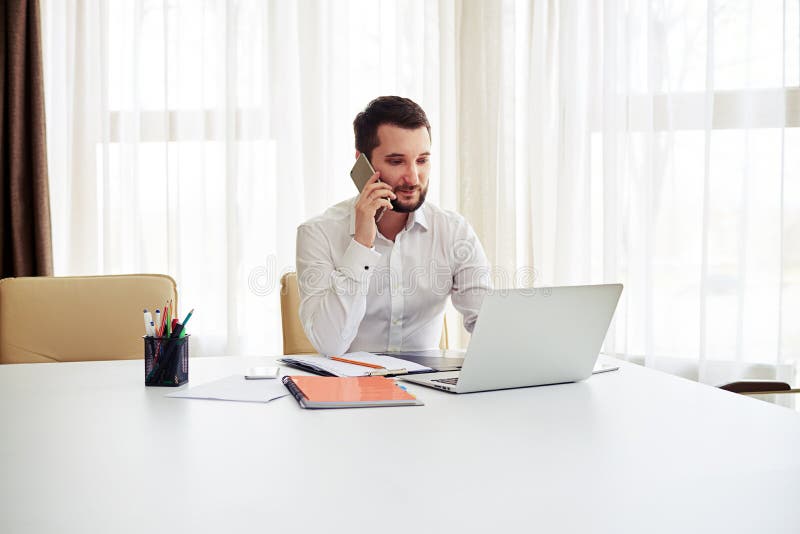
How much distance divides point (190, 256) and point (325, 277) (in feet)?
4.92

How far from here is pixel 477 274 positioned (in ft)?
6.58

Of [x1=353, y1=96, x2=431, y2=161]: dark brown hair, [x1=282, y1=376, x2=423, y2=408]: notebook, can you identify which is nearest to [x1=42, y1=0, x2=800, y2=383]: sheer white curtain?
[x1=353, y1=96, x2=431, y2=161]: dark brown hair

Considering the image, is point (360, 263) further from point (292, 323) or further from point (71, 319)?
point (71, 319)

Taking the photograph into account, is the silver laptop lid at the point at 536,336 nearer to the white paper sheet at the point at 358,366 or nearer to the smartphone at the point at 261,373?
the white paper sheet at the point at 358,366

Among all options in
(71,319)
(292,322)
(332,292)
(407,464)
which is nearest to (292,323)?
(292,322)

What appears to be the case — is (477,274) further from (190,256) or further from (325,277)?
(190,256)

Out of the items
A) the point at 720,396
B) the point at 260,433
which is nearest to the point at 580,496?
the point at 260,433

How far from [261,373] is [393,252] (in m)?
0.74

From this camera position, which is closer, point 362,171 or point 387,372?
point 387,372

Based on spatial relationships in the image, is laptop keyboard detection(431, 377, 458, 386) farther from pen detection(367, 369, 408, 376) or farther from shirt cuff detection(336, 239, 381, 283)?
shirt cuff detection(336, 239, 381, 283)

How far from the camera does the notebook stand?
1.07 metres

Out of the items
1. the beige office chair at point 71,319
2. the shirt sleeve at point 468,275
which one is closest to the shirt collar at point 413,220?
the shirt sleeve at point 468,275

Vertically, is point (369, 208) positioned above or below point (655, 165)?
below

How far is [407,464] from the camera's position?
784mm
